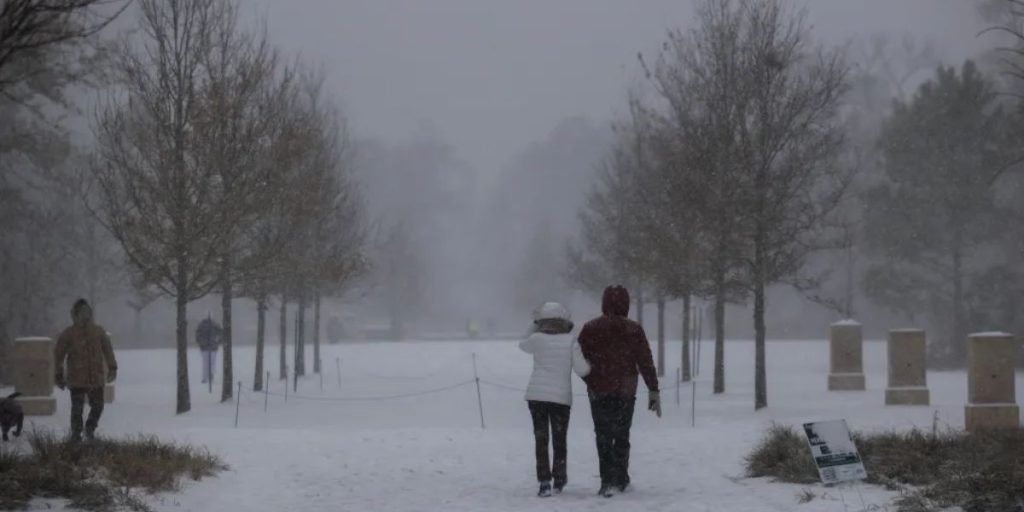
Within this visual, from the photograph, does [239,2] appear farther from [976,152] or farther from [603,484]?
[976,152]

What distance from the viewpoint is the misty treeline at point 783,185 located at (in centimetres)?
2228

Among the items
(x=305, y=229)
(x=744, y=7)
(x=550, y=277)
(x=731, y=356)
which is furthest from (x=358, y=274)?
(x=550, y=277)

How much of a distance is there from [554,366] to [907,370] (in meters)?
14.3

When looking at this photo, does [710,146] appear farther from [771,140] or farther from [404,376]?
[404,376]

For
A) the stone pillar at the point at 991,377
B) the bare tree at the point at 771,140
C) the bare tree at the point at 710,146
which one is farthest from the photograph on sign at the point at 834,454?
the bare tree at the point at 710,146

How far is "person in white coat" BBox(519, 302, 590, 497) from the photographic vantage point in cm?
1120

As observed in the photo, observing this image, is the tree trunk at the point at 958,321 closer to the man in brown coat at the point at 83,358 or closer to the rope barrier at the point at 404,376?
the rope barrier at the point at 404,376

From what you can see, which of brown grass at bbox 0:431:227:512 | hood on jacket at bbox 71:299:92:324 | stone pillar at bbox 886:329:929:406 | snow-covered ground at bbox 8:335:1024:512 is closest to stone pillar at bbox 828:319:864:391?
snow-covered ground at bbox 8:335:1024:512

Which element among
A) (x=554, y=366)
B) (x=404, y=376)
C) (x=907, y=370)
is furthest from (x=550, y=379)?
(x=404, y=376)

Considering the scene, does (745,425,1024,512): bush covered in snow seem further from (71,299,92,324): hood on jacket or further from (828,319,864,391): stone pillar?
(828,319,864,391): stone pillar

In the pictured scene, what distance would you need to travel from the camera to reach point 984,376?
18.6m

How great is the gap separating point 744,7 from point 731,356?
24.6 metres

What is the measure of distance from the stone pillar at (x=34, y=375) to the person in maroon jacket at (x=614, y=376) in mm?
14384

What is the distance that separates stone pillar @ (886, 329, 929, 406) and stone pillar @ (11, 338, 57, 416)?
1616 centimetres
